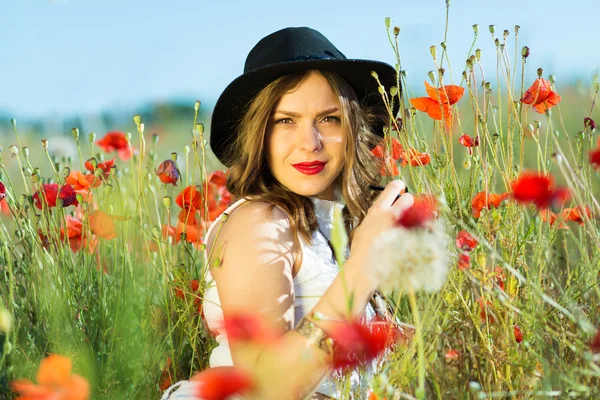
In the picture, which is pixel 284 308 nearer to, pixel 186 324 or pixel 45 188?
pixel 186 324

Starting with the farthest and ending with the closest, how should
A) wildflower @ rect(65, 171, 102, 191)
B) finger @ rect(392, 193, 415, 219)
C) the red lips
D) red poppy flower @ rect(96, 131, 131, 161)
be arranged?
Answer: red poppy flower @ rect(96, 131, 131, 161)
wildflower @ rect(65, 171, 102, 191)
the red lips
finger @ rect(392, 193, 415, 219)

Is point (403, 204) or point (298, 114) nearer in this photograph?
point (403, 204)

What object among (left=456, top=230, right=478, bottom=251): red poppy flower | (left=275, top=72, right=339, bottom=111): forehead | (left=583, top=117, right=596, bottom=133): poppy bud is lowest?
(left=456, top=230, right=478, bottom=251): red poppy flower

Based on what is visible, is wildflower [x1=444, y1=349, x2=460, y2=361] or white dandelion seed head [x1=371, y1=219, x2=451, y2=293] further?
wildflower [x1=444, y1=349, x2=460, y2=361]

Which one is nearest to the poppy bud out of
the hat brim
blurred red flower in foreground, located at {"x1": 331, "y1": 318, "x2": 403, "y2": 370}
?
the hat brim

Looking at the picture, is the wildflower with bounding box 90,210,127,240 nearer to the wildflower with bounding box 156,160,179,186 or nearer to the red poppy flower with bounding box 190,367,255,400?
the wildflower with bounding box 156,160,179,186

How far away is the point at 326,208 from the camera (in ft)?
6.76

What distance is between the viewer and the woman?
1568mm

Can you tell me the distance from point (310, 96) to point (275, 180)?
0.82 ft

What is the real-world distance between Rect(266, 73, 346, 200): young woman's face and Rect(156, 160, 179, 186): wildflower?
0.29 meters

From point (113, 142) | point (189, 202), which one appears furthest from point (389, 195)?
point (113, 142)

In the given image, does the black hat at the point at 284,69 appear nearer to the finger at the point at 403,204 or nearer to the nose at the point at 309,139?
the nose at the point at 309,139

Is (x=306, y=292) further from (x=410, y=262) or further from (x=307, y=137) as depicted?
(x=410, y=262)

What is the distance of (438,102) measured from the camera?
6.32 ft
